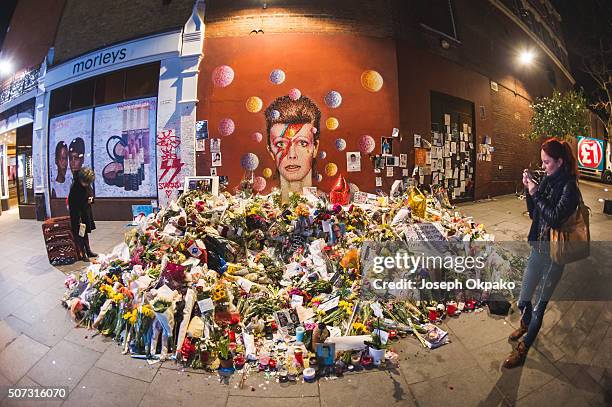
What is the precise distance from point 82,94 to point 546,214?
13017mm

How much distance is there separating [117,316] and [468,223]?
5.94 meters

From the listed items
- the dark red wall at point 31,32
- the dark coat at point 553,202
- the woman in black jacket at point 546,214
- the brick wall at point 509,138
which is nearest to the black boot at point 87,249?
the woman in black jacket at point 546,214

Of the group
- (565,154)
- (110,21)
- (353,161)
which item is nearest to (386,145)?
(353,161)

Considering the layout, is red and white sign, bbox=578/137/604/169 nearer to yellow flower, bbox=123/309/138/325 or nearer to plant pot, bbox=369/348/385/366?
plant pot, bbox=369/348/385/366

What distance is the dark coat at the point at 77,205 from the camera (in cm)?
589

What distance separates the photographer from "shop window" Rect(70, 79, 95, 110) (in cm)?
973

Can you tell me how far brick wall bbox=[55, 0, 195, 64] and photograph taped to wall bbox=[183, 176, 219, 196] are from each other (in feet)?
16.3

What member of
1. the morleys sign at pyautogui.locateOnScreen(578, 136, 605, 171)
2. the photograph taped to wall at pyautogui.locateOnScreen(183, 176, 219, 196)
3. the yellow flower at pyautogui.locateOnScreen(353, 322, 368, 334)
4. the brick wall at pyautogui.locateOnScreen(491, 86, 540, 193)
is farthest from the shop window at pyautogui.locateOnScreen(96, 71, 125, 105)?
the morleys sign at pyautogui.locateOnScreen(578, 136, 605, 171)

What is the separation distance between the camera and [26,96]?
11711mm

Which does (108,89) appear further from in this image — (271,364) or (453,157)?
(453,157)

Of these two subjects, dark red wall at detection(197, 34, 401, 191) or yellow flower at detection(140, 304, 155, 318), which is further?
dark red wall at detection(197, 34, 401, 191)

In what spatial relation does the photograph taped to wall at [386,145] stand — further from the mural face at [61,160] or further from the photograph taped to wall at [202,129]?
the mural face at [61,160]

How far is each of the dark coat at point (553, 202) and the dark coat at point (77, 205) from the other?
765 centimetres

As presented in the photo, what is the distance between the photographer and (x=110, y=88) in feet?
30.8
